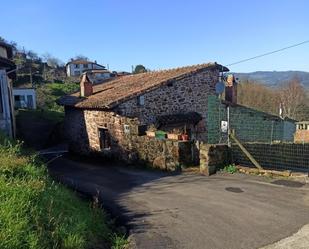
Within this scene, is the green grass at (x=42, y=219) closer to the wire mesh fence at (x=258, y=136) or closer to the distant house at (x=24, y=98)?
the wire mesh fence at (x=258, y=136)

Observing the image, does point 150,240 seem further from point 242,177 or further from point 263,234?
point 242,177

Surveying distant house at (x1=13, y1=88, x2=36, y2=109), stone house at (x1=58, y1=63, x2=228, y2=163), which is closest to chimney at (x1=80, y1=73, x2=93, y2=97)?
stone house at (x1=58, y1=63, x2=228, y2=163)

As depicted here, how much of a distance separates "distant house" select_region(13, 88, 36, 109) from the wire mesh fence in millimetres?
29350

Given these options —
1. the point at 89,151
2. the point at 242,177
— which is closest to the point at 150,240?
the point at 242,177

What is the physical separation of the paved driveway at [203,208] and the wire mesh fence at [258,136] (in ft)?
4.24

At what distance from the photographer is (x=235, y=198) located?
8805 mm

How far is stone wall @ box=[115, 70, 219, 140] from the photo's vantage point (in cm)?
1797

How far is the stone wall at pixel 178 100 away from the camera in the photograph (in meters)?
18.0

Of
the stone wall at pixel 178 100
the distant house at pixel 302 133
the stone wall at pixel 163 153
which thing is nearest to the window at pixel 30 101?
the stone wall at pixel 178 100

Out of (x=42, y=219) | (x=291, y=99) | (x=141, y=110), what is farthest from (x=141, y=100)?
(x=291, y=99)

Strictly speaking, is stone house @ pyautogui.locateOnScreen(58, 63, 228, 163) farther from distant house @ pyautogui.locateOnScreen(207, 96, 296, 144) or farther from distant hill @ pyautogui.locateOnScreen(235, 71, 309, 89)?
distant hill @ pyautogui.locateOnScreen(235, 71, 309, 89)

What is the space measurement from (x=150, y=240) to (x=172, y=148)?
691cm

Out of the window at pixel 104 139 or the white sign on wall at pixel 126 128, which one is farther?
the window at pixel 104 139

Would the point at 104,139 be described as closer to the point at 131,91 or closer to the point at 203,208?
the point at 131,91
